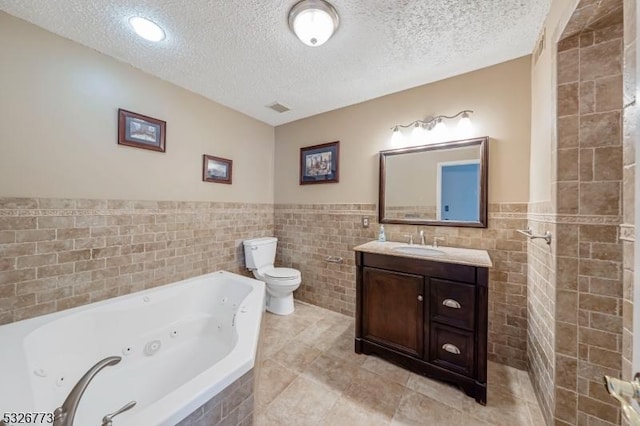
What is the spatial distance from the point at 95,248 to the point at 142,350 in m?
0.82

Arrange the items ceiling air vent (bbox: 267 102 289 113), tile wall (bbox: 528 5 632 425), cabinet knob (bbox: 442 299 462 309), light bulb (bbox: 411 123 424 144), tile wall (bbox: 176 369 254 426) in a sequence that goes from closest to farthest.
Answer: tile wall (bbox: 176 369 254 426)
tile wall (bbox: 528 5 632 425)
cabinet knob (bbox: 442 299 462 309)
light bulb (bbox: 411 123 424 144)
ceiling air vent (bbox: 267 102 289 113)

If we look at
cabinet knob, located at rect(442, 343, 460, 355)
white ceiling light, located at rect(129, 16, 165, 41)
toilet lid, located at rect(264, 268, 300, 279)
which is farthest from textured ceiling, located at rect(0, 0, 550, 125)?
cabinet knob, located at rect(442, 343, 460, 355)

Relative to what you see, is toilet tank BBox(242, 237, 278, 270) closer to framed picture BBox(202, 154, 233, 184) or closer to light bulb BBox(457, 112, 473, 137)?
framed picture BBox(202, 154, 233, 184)

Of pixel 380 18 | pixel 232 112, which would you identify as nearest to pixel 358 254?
pixel 380 18

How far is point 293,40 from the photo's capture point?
5.35 feet

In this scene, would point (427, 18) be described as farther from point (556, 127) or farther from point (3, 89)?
point (3, 89)

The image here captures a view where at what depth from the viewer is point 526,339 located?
178cm

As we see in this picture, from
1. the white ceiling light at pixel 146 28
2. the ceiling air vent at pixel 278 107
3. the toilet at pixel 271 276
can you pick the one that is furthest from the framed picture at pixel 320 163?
the white ceiling light at pixel 146 28

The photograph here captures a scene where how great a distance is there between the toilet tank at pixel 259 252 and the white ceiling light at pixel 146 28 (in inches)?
76.2

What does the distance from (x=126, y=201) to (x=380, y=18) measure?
2279 mm

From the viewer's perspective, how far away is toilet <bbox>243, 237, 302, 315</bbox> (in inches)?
100

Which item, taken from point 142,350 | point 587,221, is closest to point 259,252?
point 142,350

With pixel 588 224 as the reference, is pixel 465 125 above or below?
above

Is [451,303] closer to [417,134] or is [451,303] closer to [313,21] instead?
[417,134]
